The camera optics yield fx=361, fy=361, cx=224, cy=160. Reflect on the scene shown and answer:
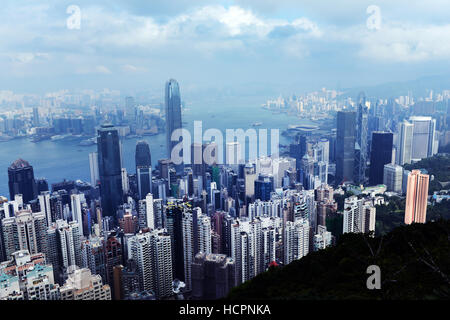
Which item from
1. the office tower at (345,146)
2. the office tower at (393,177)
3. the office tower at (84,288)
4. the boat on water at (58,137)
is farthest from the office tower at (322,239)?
the boat on water at (58,137)

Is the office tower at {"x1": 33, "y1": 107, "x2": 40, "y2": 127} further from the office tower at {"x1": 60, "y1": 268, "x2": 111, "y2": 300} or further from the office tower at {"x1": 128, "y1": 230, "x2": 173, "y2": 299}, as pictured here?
the office tower at {"x1": 60, "y1": 268, "x2": 111, "y2": 300}

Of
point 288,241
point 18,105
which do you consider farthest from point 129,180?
point 288,241

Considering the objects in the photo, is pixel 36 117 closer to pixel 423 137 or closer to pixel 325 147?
pixel 325 147

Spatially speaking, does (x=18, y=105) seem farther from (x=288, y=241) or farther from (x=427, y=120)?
(x=427, y=120)

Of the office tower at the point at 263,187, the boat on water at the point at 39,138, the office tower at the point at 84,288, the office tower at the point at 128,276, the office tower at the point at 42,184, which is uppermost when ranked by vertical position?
the boat on water at the point at 39,138

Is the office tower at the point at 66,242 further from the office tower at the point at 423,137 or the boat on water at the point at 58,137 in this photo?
the office tower at the point at 423,137

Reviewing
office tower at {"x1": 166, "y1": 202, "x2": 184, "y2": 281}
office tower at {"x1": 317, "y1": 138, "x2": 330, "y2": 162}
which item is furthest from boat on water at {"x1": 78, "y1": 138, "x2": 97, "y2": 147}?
office tower at {"x1": 317, "y1": 138, "x2": 330, "y2": 162}

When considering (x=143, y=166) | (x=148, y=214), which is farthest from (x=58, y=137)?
(x=148, y=214)
